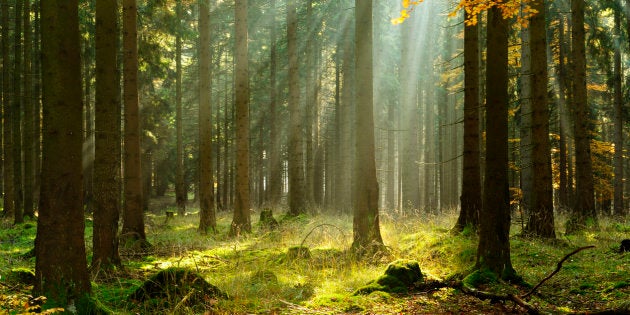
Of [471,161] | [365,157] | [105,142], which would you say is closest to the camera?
[105,142]

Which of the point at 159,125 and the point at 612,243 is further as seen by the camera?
the point at 159,125

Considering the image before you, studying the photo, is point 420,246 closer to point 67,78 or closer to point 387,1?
point 67,78

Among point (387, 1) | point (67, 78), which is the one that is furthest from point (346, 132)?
point (67, 78)

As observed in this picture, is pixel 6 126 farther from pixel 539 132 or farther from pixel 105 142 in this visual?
pixel 539 132

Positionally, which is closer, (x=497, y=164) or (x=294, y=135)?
(x=497, y=164)

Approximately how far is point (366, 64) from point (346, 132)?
1292cm

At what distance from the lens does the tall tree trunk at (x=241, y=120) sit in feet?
43.4

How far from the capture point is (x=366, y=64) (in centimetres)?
940

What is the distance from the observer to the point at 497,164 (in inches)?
268

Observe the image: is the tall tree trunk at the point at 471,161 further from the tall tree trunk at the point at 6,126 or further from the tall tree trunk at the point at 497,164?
the tall tree trunk at the point at 6,126

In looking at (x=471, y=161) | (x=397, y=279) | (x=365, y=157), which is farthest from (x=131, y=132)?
(x=471, y=161)

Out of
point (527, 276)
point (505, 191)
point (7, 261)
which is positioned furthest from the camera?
point (7, 261)

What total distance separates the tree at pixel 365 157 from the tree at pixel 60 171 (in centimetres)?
532

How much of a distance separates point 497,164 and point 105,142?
21.3ft
